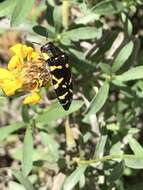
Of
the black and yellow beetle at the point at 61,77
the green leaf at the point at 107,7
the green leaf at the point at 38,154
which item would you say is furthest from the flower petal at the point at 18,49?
the green leaf at the point at 38,154

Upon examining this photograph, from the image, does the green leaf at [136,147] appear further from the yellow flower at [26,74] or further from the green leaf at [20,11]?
the green leaf at [20,11]

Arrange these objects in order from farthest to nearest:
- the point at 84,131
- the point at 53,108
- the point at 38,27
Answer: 1. the point at 84,131
2. the point at 38,27
3. the point at 53,108

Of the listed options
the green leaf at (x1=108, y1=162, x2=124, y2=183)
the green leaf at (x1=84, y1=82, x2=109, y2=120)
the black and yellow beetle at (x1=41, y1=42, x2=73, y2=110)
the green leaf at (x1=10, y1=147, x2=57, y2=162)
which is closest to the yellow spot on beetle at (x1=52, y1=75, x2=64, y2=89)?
the black and yellow beetle at (x1=41, y1=42, x2=73, y2=110)

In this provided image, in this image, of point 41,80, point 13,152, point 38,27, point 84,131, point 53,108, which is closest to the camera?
point 41,80

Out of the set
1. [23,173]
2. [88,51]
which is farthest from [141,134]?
[23,173]

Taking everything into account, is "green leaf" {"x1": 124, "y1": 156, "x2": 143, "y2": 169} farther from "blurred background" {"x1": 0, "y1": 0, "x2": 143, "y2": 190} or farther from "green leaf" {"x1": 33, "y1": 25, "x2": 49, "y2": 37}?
"green leaf" {"x1": 33, "y1": 25, "x2": 49, "y2": 37}

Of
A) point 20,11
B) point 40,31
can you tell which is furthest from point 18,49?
point 40,31

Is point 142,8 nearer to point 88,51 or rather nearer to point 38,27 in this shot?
point 88,51
